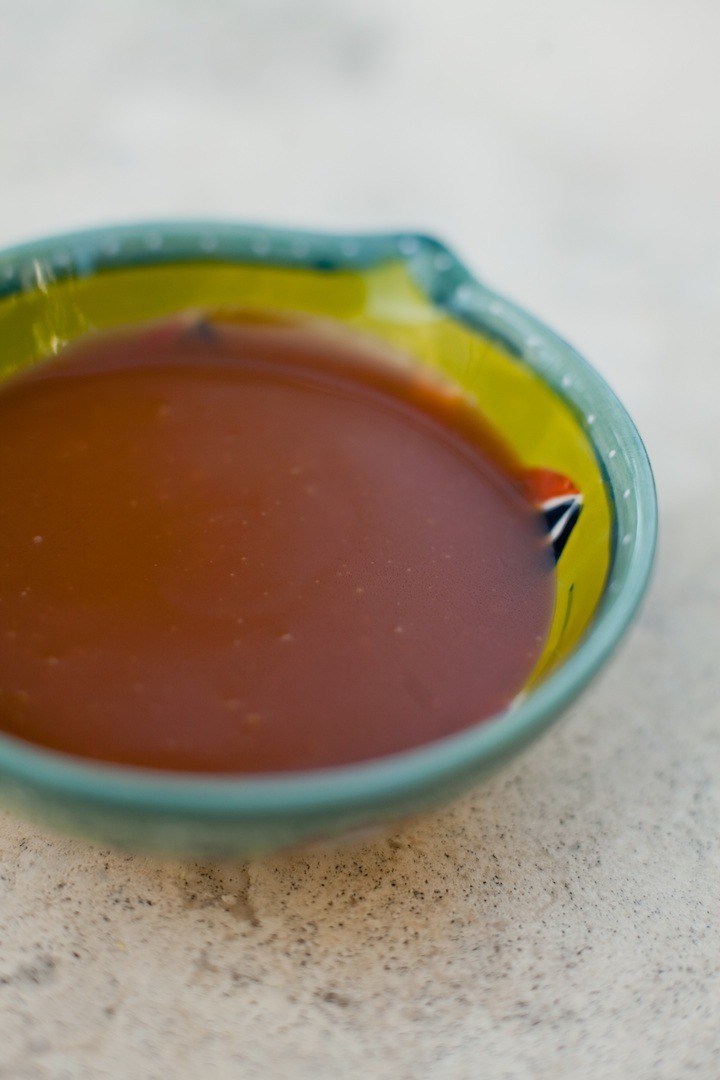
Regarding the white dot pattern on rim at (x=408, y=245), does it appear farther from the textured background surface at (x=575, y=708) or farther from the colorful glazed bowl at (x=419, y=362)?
the textured background surface at (x=575, y=708)

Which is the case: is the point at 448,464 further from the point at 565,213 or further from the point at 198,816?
the point at 565,213

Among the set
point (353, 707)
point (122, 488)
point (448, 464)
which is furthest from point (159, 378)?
point (353, 707)

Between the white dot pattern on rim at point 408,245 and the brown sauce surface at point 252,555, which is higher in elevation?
the white dot pattern on rim at point 408,245

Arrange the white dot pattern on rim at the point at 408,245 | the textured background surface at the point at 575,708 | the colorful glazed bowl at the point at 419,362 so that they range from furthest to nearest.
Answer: the white dot pattern on rim at the point at 408,245 < the textured background surface at the point at 575,708 < the colorful glazed bowl at the point at 419,362

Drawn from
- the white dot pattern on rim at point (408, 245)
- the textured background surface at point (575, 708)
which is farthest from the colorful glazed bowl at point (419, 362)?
the textured background surface at point (575, 708)

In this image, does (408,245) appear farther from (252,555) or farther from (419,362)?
(252,555)
